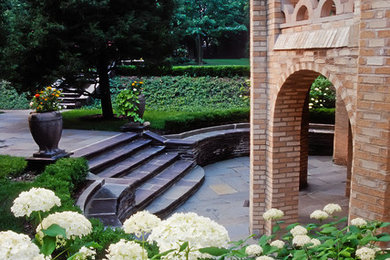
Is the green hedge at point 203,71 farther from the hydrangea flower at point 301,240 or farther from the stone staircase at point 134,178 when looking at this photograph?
the hydrangea flower at point 301,240

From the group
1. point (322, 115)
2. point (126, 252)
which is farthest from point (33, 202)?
point (322, 115)

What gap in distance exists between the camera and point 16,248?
1.31 metres

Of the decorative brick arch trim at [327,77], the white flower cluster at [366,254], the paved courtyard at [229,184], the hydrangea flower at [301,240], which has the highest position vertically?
the decorative brick arch trim at [327,77]

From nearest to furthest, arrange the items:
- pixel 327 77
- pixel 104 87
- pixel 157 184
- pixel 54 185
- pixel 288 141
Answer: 1. pixel 327 77
2. pixel 54 185
3. pixel 288 141
4. pixel 157 184
5. pixel 104 87

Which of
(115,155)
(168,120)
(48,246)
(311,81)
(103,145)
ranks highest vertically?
(311,81)

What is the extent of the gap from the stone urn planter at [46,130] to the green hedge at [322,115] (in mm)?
8975

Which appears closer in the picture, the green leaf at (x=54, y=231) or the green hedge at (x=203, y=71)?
the green leaf at (x=54, y=231)

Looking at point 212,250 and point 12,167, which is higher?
point 212,250

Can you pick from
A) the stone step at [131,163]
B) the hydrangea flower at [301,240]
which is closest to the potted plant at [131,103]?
the stone step at [131,163]

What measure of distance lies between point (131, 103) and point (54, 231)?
9.14m

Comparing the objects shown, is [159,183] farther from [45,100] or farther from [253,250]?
[253,250]

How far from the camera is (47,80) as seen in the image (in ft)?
33.8

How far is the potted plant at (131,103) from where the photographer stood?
10.6 metres

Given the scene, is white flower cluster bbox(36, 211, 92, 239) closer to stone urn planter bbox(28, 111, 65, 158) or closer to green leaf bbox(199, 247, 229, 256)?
green leaf bbox(199, 247, 229, 256)
